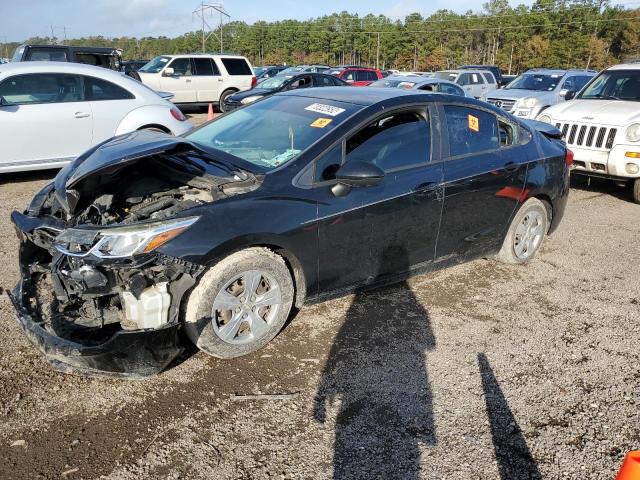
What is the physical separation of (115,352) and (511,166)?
358 cm

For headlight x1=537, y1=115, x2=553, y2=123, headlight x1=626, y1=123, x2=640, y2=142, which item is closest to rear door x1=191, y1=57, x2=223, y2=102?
headlight x1=537, y1=115, x2=553, y2=123

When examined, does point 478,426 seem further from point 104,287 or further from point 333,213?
point 104,287

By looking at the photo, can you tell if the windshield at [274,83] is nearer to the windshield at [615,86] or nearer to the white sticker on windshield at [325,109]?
the windshield at [615,86]

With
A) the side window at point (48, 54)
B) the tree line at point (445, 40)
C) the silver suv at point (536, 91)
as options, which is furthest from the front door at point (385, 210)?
the tree line at point (445, 40)

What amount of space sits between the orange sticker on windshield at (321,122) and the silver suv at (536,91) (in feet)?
31.9

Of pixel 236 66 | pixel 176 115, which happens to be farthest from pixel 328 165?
pixel 236 66

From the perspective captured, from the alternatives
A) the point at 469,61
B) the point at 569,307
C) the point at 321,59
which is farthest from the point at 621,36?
the point at 569,307

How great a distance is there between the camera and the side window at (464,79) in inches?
778

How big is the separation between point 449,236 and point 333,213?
128 cm

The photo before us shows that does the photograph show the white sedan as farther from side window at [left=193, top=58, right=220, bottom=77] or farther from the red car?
the red car

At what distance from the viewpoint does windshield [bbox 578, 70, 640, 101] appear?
8547 millimetres

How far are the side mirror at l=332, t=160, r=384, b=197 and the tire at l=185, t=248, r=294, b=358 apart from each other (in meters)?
0.69

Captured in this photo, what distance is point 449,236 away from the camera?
174 inches

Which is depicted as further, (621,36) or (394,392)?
(621,36)
